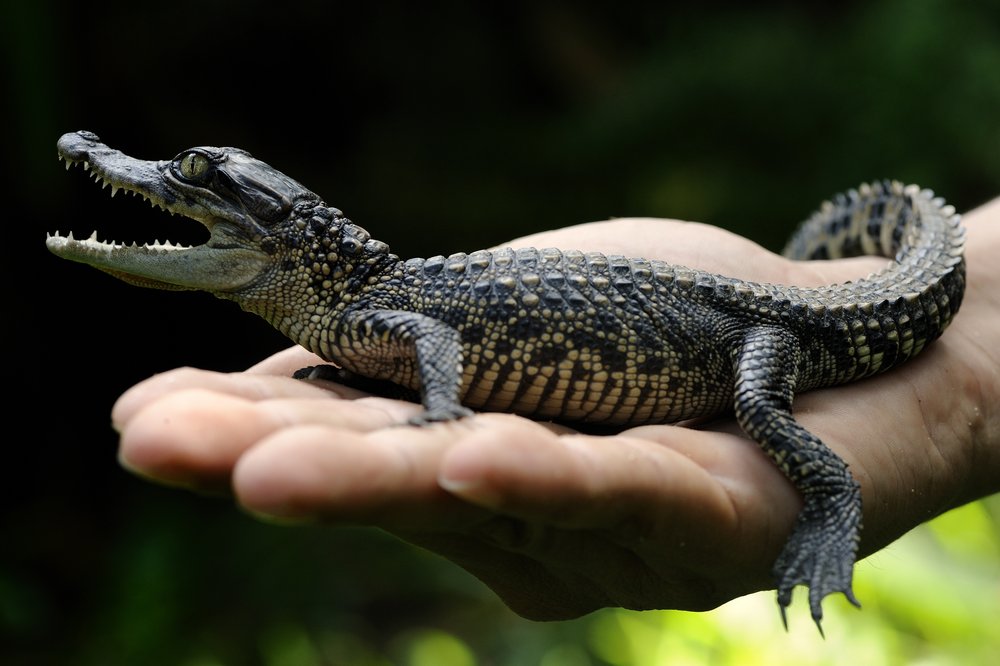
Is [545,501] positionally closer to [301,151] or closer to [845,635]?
[845,635]

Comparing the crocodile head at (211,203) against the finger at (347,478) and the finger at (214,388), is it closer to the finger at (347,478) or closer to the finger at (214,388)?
the finger at (214,388)

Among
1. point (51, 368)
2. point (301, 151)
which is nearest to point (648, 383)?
point (51, 368)

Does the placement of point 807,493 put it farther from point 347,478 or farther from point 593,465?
point 347,478

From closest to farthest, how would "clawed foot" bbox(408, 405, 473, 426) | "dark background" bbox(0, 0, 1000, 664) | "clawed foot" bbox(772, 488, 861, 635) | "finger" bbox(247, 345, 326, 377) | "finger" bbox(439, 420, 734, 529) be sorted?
"finger" bbox(439, 420, 734, 529) → "clawed foot" bbox(408, 405, 473, 426) → "clawed foot" bbox(772, 488, 861, 635) → "finger" bbox(247, 345, 326, 377) → "dark background" bbox(0, 0, 1000, 664)

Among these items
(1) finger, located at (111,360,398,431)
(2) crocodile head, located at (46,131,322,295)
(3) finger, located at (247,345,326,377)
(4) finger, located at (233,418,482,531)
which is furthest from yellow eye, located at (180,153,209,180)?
(4) finger, located at (233,418,482,531)

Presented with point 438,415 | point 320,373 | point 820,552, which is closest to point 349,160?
point 320,373

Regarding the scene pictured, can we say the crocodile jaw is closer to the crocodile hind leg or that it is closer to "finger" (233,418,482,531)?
"finger" (233,418,482,531)

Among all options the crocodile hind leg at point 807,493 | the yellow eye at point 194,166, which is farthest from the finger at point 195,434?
the crocodile hind leg at point 807,493

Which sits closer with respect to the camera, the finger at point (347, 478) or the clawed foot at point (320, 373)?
the finger at point (347, 478)
